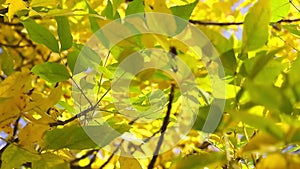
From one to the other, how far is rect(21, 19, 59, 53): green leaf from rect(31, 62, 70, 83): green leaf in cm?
5

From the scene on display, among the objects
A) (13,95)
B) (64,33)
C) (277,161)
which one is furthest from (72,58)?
(277,161)

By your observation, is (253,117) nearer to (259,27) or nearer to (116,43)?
(259,27)

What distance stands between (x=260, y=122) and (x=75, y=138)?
368 mm

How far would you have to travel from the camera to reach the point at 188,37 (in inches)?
24.3

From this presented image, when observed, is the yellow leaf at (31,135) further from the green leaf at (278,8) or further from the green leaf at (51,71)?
the green leaf at (278,8)

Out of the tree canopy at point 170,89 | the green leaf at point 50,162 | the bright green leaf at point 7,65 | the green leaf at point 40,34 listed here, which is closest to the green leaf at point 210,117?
the tree canopy at point 170,89

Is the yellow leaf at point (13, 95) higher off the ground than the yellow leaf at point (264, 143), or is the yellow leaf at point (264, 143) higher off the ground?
the yellow leaf at point (264, 143)

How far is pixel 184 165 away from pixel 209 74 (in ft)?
0.53

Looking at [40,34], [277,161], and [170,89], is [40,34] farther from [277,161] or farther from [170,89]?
[277,161]

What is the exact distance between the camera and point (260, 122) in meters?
0.41

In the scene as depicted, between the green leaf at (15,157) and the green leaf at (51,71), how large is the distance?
0.44ft

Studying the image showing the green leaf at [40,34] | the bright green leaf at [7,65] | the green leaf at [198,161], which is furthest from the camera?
the bright green leaf at [7,65]

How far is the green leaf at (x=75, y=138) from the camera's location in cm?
71

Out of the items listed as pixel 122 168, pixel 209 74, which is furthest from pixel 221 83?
pixel 122 168
